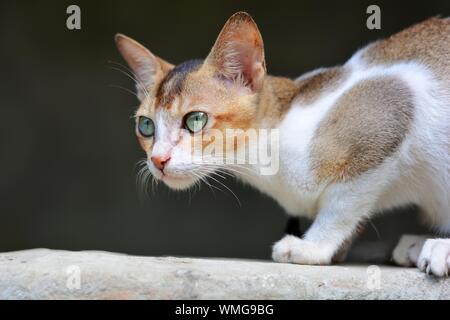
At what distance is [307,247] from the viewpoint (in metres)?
2.34

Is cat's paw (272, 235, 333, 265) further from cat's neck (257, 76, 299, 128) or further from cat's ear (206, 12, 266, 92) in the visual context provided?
cat's ear (206, 12, 266, 92)

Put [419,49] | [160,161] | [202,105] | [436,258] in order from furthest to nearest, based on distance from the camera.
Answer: [419,49]
[202,105]
[160,161]
[436,258]

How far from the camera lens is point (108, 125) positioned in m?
4.37

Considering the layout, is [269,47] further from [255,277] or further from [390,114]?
[255,277]

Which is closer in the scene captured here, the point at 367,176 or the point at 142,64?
the point at 367,176

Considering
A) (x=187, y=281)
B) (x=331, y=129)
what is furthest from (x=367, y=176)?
(x=187, y=281)

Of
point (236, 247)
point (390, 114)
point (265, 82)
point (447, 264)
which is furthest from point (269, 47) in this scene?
point (447, 264)

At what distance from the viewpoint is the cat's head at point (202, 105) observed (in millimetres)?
2340

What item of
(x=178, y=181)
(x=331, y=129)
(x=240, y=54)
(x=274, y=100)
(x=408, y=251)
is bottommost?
(x=408, y=251)

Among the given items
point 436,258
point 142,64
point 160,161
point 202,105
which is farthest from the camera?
point 142,64

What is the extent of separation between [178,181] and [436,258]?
909 millimetres

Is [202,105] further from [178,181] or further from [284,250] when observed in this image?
[284,250]

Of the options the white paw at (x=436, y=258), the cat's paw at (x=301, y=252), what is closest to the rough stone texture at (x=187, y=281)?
the white paw at (x=436, y=258)

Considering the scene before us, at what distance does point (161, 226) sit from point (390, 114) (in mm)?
2373
